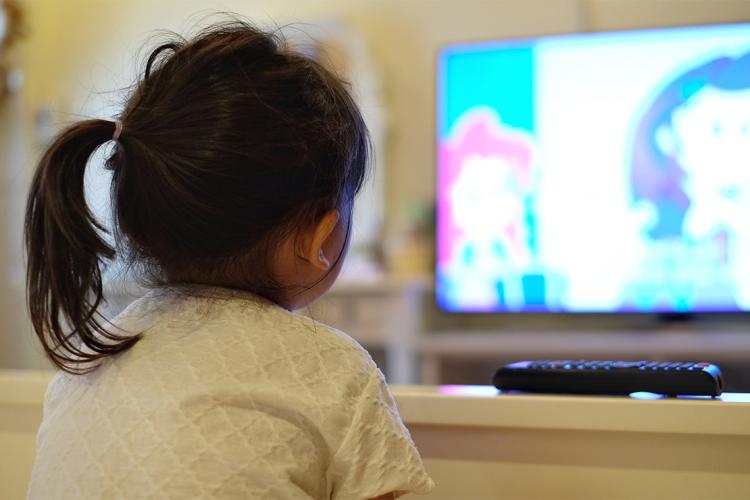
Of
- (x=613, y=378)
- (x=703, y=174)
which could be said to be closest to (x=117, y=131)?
(x=613, y=378)

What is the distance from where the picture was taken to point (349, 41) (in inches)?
119

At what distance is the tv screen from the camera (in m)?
1.91

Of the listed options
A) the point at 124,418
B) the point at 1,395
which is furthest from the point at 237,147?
the point at 1,395

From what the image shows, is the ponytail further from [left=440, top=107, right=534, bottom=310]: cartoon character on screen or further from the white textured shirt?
[left=440, top=107, right=534, bottom=310]: cartoon character on screen

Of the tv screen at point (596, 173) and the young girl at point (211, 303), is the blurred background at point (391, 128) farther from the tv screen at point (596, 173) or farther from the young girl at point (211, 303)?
the young girl at point (211, 303)

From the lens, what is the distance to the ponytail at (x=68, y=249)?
0.68 metres

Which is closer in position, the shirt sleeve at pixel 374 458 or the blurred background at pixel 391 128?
the shirt sleeve at pixel 374 458

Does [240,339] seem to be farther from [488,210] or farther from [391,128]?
[391,128]

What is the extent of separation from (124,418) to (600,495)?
0.40m

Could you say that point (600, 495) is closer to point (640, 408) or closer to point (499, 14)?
point (640, 408)

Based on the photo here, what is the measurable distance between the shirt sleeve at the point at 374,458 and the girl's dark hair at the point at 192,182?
0.50ft

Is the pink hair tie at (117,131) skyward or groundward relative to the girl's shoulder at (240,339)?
skyward

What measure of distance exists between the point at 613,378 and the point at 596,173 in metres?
1.41

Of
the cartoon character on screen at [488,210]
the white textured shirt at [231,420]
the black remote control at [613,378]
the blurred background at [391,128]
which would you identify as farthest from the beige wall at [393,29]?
the white textured shirt at [231,420]
